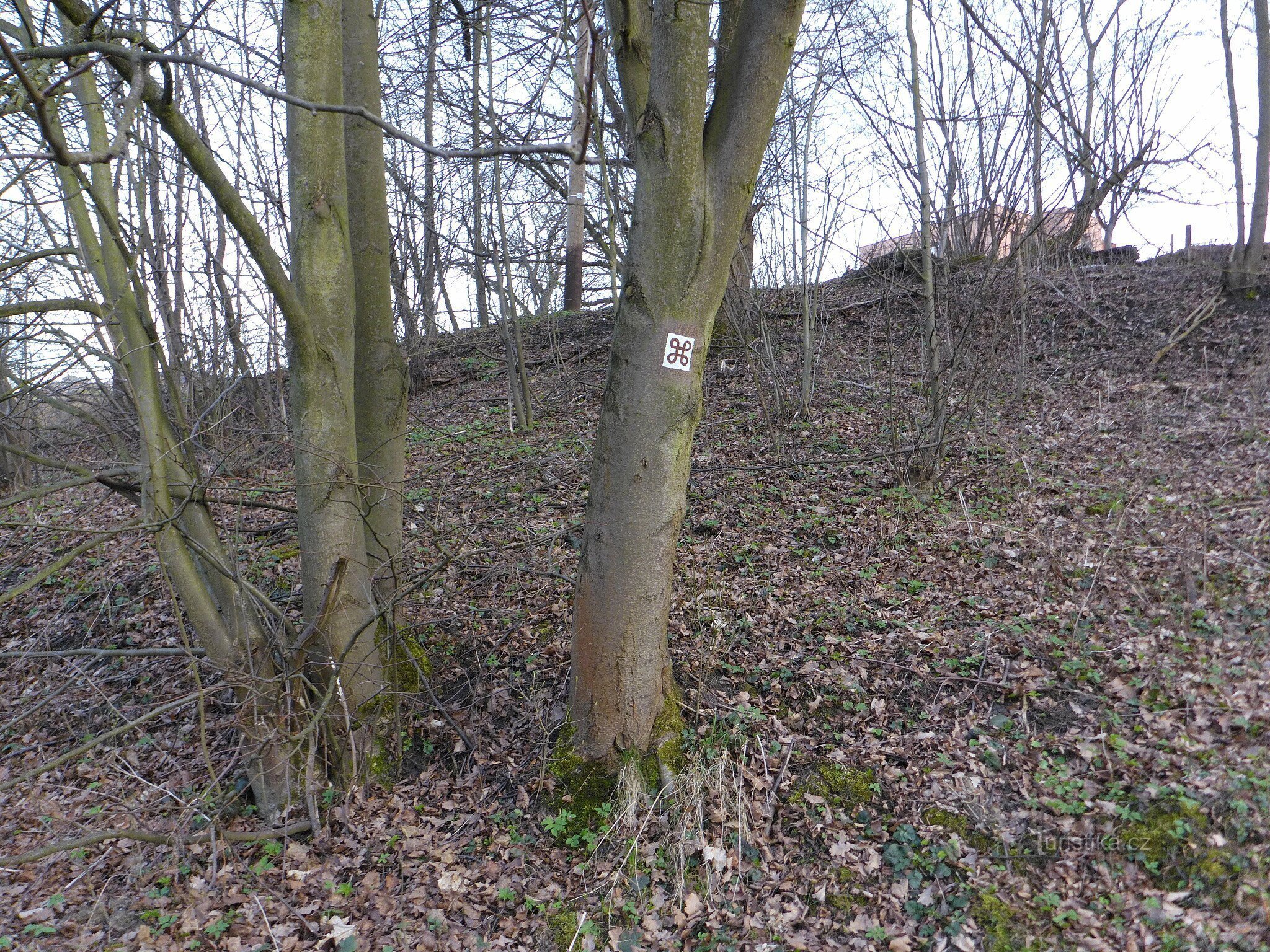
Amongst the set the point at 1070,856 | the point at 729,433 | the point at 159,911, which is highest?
the point at 729,433

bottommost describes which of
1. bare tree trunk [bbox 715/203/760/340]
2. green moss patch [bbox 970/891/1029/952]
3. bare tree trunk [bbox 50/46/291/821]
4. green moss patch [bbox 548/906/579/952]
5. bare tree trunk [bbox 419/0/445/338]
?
green moss patch [bbox 548/906/579/952]

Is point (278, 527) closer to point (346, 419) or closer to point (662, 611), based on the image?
point (346, 419)

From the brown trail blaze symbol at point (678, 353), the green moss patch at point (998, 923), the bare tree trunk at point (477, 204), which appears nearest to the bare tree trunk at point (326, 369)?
the brown trail blaze symbol at point (678, 353)

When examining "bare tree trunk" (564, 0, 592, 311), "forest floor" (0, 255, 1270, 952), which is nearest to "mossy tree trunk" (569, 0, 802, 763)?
"forest floor" (0, 255, 1270, 952)

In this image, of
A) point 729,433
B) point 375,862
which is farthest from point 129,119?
point 729,433

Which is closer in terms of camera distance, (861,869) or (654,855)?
(861,869)

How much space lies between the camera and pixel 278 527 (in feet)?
17.2

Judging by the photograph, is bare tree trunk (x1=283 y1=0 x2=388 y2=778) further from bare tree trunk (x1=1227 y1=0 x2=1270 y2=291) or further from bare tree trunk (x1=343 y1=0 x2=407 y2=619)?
bare tree trunk (x1=1227 y1=0 x2=1270 y2=291)

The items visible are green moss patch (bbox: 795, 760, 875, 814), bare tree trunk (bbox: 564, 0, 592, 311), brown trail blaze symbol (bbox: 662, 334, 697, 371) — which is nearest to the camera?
brown trail blaze symbol (bbox: 662, 334, 697, 371)

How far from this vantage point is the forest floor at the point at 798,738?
3236 mm

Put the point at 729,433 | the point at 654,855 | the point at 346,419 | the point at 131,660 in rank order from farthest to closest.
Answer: the point at 729,433, the point at 131,660, the point at 346,419, the point at 654,855

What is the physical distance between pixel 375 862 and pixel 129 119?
131 inches

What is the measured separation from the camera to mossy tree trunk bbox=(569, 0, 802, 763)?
3.43 m

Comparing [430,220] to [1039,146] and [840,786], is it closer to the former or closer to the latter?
[1039,146]
